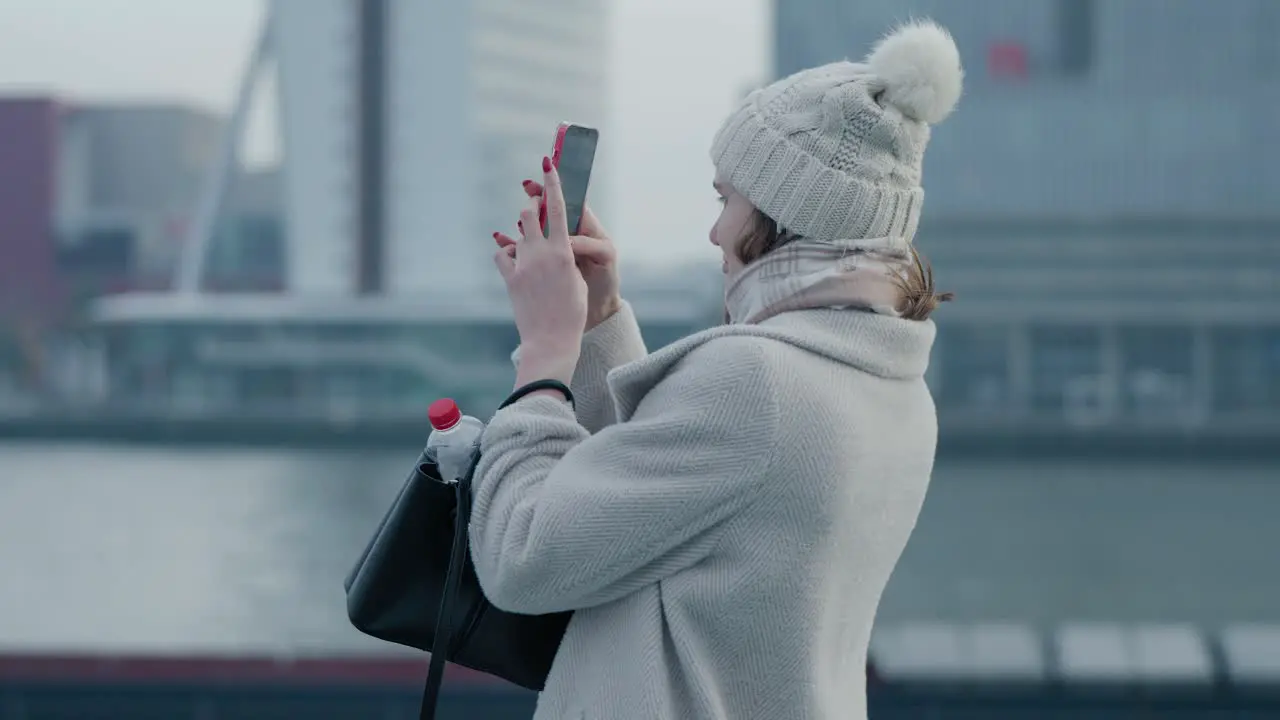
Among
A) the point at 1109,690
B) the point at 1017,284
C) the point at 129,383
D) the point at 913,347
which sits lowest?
the point at 129,383

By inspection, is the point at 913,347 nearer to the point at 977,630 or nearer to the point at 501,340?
the point at 977,630

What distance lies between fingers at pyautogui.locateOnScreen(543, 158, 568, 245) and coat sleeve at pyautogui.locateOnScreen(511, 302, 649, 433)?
0.48ft

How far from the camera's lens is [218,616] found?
17.2 meters

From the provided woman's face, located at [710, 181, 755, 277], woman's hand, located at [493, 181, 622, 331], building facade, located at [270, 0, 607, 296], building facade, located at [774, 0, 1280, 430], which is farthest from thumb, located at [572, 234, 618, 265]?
building facade, located at [270, 0, 607, 296]

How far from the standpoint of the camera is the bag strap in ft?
3.37

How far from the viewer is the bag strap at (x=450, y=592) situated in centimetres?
103

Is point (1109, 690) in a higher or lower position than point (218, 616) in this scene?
higher

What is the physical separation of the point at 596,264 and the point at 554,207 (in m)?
0.12

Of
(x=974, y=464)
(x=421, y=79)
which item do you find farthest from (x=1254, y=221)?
(x=421, y=79)

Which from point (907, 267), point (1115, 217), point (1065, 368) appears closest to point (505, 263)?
point (907, 267)

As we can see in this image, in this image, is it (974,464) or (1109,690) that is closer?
(1109,690)

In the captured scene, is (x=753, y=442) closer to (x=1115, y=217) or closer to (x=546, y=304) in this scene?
(x=546, y=304)

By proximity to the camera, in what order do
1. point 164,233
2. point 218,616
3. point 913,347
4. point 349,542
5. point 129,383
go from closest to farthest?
point 913,347, point 218,616, point 349,542, point 129,383, point 164,233

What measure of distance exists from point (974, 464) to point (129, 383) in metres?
24.0
